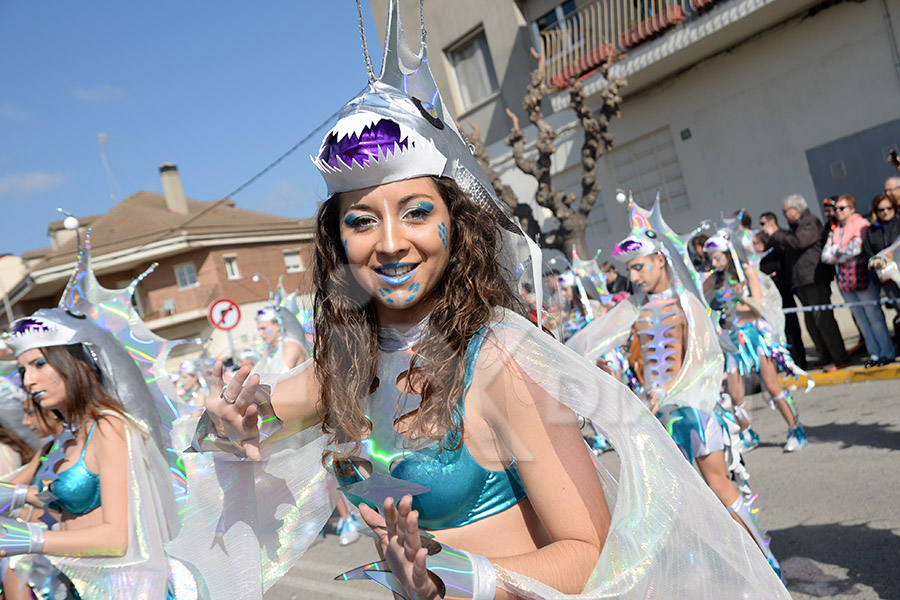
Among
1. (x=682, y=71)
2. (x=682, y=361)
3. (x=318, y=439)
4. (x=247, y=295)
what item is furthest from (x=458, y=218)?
(x=247, y=295)

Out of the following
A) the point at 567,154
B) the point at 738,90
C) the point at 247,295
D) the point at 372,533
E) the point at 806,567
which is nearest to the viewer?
the point at 372,533

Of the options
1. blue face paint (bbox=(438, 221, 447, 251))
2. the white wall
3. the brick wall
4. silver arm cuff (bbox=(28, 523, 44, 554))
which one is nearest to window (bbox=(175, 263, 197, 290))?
the brick wall

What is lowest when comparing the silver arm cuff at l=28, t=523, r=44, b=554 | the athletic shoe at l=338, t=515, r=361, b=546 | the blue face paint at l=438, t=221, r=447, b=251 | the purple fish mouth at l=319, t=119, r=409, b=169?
the athletic shoe at l=338, t=515, r=361, b=546

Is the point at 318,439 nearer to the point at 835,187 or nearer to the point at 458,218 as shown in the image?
the point at 458,218

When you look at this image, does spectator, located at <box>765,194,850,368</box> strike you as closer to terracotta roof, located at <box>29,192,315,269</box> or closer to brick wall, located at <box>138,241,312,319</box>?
terracotta roof, located at <box>29,192,315,269</box>

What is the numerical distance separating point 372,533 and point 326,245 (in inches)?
28.7

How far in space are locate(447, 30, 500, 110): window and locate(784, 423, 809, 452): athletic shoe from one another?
1096cm

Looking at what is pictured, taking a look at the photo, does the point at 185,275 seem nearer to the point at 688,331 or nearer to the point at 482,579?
the point at 688,331

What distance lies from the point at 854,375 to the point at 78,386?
25.7 ft

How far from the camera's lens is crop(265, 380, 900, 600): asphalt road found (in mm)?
4035

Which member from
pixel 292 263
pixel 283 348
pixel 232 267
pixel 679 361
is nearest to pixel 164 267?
pixel 232 267

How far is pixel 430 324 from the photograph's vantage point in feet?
5.69

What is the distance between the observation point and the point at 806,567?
13.8ft

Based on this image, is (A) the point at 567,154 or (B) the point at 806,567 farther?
(A) the point at 567,154
